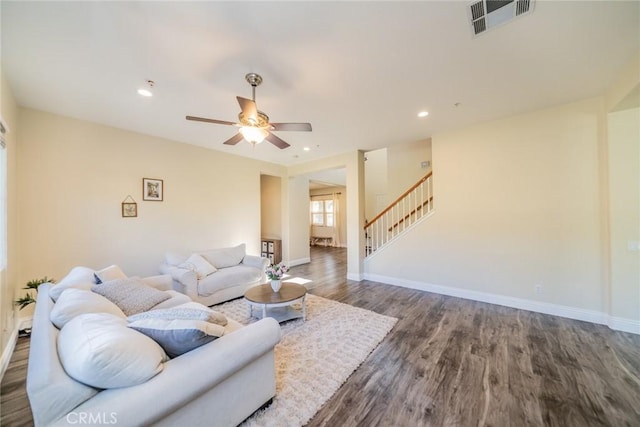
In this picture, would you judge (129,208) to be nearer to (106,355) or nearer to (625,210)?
(106,355)

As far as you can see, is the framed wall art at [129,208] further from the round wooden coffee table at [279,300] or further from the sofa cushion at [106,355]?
the sofa cushion at [106,355]

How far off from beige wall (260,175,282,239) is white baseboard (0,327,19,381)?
4.75 meters

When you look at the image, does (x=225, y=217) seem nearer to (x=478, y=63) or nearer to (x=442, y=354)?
(x=442, y=354)

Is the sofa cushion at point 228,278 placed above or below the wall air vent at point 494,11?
below

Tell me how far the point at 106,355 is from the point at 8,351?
2658 mm

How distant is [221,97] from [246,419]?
3.14 m

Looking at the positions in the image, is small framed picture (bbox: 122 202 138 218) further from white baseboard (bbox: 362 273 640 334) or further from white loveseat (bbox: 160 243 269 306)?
white baseboard (bbox: 362 273 640 334)

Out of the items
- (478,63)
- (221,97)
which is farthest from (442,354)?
(221,97)

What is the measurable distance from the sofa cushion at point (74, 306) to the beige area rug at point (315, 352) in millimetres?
1309

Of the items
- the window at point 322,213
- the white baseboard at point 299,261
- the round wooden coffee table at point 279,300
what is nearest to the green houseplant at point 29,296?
the round wooden coffee table at point 279,300

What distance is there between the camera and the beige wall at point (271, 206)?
6.75m

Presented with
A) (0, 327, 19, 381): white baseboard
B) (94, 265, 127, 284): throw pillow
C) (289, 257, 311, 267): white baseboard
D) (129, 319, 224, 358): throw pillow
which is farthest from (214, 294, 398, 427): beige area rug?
(289, 257, 311, 267): white baseboard

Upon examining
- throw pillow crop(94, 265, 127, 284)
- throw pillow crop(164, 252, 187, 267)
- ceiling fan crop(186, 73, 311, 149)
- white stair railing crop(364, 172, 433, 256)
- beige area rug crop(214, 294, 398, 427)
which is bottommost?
beige area rug crop(214, 294, 398, 427)

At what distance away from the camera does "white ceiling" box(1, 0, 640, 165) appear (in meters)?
1.68
